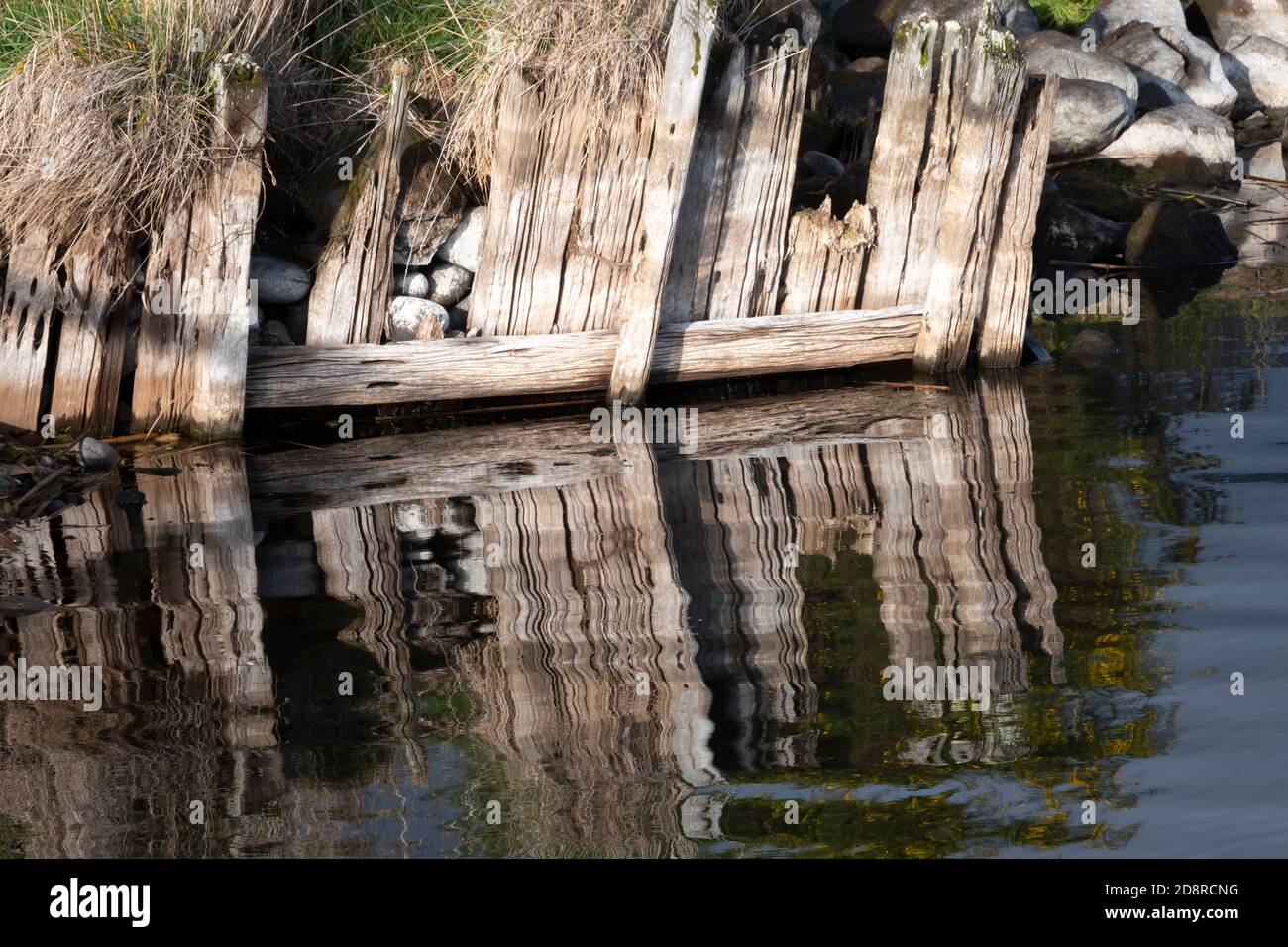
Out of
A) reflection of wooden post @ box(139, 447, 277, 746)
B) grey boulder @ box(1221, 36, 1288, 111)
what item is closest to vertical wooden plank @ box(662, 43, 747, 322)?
reflection of wooden post @ box(139, 447, 277, 746)

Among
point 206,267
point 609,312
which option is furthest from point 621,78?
point 206,267

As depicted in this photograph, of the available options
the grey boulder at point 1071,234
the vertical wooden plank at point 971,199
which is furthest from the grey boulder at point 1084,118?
the vertical wooden plank at point 971,199

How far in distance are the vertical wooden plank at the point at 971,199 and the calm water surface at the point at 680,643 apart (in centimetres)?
115

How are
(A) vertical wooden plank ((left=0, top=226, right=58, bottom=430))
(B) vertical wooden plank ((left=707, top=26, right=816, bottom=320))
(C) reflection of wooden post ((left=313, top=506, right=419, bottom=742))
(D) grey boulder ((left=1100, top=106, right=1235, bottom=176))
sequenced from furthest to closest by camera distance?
(D) grey boulder ((left=1100, top=106, right=1235, bottom=176)) → (B) vertical wooden plank ((left=707, top=26, right=816, bottom=320)) → (A) vertical wooden plank ((left=0, top=226, right=58, bottom=430)) → (C) reflection of wooden post ((left=313, top=506, right=419, bottom=742))

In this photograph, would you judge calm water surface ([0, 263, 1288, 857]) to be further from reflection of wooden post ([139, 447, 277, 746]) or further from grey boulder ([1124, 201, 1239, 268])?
grey boulder ([1124, 201, 1239, 268])

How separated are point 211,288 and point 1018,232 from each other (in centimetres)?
517

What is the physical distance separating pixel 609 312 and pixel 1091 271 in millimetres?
5362

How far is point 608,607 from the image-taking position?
5.98 m

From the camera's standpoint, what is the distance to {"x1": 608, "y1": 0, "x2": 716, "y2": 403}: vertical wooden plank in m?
8.71

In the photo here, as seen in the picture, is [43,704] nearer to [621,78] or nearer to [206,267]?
[206,267]

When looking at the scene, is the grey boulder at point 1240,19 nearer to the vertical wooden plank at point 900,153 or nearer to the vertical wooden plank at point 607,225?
the vertical wooden plank at point 900,153

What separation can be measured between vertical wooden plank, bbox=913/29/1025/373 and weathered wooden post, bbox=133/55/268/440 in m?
4.33

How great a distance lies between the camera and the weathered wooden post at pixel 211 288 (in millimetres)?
8297

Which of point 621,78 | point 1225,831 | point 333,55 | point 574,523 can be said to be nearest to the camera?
point 1225,831
